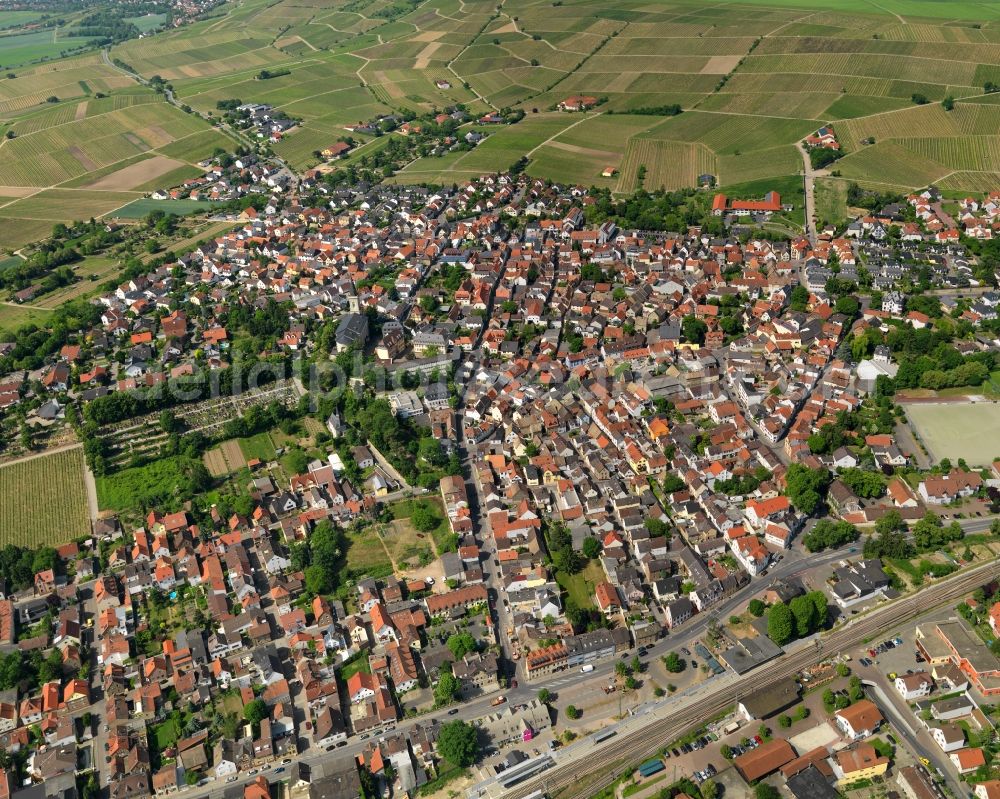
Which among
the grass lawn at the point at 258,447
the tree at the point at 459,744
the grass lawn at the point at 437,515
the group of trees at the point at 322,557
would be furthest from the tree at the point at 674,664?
the grass lawn at the point at 258,447

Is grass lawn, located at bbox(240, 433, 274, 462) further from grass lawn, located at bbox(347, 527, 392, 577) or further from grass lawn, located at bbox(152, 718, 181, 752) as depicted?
grass lawn, located at bbox(152, 718, 181, 752)

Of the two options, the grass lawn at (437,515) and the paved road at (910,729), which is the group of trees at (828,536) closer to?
the paved road at (910,729)

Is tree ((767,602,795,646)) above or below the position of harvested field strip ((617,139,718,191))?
below

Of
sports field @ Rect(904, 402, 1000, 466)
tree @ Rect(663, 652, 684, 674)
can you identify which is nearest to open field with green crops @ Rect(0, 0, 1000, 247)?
sports field @ Rect(904, 402, 1000, 466)

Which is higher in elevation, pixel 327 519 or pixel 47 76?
pixel 47 76

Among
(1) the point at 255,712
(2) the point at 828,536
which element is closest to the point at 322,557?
(1) the point at 255,712

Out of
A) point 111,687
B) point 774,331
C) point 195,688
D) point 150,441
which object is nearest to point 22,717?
point 111,687

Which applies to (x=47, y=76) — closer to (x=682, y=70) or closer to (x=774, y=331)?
(x=682, y=70)
